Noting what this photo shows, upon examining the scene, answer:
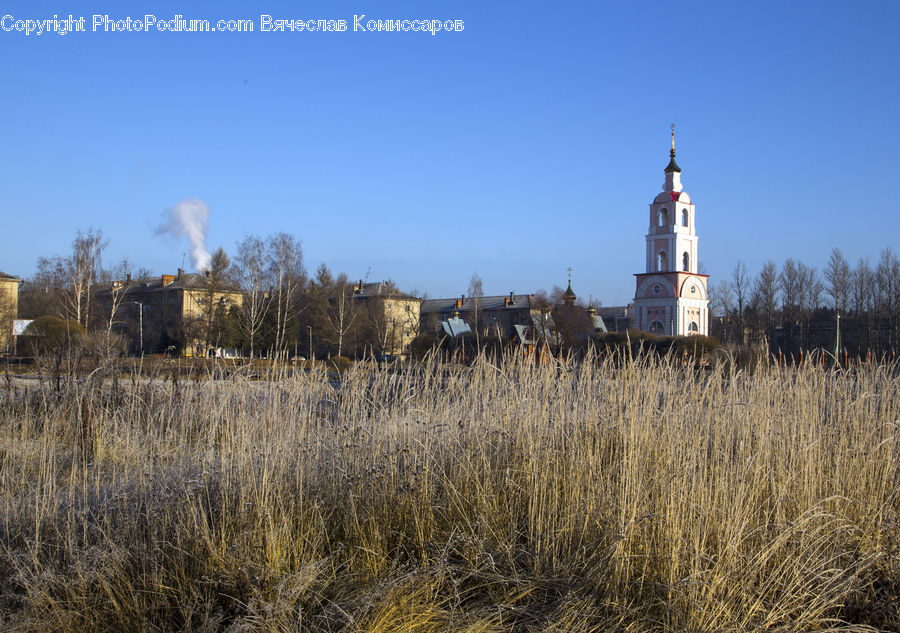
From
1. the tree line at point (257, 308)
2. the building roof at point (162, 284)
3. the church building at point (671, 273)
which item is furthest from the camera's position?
the building roof at point (162, 284)

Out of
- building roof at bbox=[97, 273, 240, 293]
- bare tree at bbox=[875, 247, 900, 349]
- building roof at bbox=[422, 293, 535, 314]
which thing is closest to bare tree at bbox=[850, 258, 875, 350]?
bare tree at bbox=[875, 247, 900, 349]

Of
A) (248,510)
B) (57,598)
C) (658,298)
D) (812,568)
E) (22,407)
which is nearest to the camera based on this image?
(812,568)

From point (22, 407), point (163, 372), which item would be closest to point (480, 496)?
point (22, 407)

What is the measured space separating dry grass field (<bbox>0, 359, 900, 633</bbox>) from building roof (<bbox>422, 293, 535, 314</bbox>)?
224 feet

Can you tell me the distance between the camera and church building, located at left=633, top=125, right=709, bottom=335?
2184 inches

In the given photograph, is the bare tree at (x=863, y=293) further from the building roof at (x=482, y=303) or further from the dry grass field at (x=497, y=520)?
the dry grass field at (x=497, y=520)

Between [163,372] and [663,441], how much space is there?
9481mm

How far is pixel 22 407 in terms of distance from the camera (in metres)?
9.09

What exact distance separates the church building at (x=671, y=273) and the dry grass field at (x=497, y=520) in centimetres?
5171

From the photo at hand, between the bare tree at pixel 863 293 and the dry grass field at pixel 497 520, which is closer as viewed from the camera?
the dry grass field at pixel 497 520

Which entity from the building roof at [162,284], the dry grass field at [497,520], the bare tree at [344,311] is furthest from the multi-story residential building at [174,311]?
the dry grass field at [497,520]

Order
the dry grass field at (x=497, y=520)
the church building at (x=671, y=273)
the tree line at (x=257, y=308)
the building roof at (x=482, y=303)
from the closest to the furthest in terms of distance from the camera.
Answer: the dry grass field at (x=497, y=520) < the tree line at (x=257, y=308) < the church building at (x=671, y=273) < the building roof at (x=482, y=303)

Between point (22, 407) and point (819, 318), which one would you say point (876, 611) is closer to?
point (22, 407)

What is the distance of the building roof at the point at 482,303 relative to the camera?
7658cm
